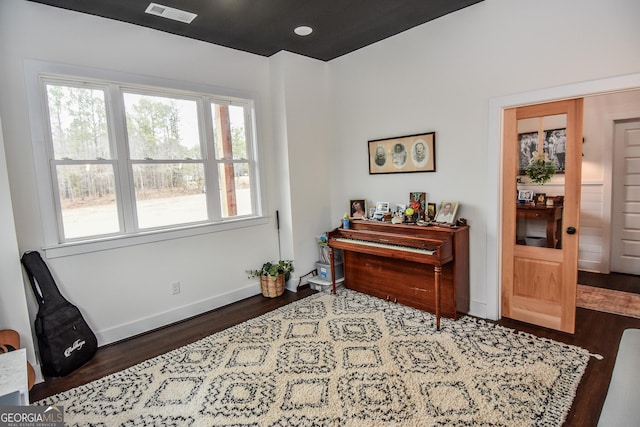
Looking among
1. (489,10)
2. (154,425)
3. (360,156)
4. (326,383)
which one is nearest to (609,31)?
(489,10)

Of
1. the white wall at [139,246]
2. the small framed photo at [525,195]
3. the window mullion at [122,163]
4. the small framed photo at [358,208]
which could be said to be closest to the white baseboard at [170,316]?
the white wall at [139,246]

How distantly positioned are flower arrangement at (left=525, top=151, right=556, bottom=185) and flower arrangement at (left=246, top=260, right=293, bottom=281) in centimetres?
271

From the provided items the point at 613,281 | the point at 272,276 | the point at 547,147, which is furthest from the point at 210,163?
the point at 613,281

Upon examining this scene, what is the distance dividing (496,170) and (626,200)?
2617mm

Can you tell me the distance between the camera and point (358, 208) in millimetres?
4141

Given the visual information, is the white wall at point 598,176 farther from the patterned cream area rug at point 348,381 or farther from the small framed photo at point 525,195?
the patterned cream area rug at point 348,381

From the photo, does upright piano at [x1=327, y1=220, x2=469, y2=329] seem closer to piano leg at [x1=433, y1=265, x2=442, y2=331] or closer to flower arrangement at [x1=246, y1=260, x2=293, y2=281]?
piano leg at [x1=433, y1=265, x2=442, y2=331]

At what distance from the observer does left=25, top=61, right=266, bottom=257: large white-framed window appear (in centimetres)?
275

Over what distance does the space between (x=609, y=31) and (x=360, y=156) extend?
7.99ft

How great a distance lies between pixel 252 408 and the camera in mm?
2100

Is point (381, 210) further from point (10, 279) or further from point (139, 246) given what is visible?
point (10, 279)

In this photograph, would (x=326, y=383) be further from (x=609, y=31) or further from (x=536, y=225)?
(x=609, y=31)

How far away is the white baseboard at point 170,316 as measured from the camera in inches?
120

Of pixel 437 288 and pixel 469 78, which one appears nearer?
pixel 437 288
